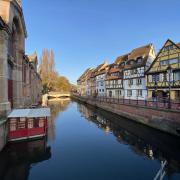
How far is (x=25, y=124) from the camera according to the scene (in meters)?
13.2

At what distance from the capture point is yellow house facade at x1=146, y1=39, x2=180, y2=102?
24391 mm

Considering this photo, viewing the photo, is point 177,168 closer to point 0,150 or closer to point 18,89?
point 0,150

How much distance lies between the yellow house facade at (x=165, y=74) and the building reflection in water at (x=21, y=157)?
1807 cm

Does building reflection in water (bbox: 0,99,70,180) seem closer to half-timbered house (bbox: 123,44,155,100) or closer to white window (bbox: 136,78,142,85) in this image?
half-timbered house (bbox: 123,44,155,100)

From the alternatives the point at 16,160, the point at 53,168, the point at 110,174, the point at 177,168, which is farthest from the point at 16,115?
the point at 177,168

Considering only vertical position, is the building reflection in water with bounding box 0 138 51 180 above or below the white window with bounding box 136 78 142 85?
below

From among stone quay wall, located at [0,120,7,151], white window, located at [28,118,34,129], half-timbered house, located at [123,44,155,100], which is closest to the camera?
stone quay wall, located at [0,120,7,151]

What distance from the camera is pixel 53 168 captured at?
387 inches

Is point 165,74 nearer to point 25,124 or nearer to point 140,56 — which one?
point 140,56

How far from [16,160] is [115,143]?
8287 millimetres

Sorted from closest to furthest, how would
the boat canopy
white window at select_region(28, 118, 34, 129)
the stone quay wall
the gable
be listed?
1. the stone quay wall
2. the boat canopy
3. white window at select_region(28, 118, 34, 129)
4. the gable

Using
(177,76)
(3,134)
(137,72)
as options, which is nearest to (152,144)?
(3,134)

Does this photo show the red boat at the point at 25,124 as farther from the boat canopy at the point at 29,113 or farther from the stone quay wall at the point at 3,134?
the stone quay wall at the point at 3,134

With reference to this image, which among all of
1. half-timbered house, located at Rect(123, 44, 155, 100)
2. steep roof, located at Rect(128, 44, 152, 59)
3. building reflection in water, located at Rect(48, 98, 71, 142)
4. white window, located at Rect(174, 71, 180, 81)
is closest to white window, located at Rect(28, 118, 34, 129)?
building reflection in water, located at Rect(48, 98, 71, 142)
